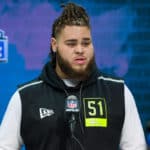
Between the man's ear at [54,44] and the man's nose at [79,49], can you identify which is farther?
the man's ear at [54,44]

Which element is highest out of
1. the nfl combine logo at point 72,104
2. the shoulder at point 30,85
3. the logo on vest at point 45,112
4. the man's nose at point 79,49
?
the man's nose at point 79,49

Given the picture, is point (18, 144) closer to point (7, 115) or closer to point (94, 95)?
point (7, 115)

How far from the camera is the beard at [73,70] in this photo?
248cm

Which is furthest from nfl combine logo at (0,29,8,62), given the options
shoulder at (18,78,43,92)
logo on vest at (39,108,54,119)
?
logo on vest at (39,108,54,119)

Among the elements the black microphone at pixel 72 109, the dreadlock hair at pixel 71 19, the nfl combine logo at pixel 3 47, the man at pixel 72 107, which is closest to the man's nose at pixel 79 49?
the man at pixel 72 107

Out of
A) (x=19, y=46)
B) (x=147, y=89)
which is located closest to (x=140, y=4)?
(x=147, y=89)

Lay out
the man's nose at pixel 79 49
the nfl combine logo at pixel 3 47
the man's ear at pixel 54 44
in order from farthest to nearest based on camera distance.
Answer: the nfl combine logo at pixel 3 47
the man's ear at pixel 54 44
the man's nose at pixel 79 49

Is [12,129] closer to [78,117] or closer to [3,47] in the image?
[78,117]

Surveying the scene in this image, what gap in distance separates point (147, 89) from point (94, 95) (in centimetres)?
177

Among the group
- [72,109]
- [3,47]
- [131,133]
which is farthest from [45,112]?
[3,47]

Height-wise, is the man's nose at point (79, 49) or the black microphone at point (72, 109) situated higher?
the man's nose at point (79, 49)

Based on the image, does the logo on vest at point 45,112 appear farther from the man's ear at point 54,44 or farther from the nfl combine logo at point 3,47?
the nfl combine logo at point 3,47

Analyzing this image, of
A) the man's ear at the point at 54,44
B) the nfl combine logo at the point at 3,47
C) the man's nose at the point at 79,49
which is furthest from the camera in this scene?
the nfl combine logo at the point at 3,47

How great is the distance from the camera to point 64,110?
2512 mm
